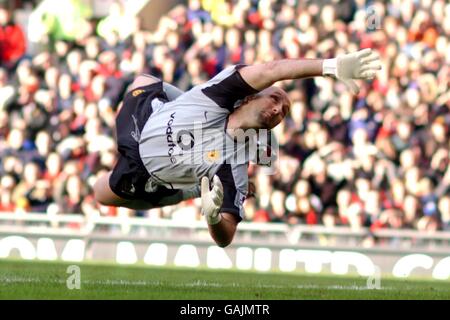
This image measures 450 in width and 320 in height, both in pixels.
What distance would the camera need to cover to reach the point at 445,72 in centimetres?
2073

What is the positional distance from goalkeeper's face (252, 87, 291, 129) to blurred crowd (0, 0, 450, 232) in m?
7.52

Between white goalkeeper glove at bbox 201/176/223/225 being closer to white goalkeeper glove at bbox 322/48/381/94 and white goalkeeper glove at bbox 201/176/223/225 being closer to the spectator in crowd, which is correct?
white goalkeeper glove at bbox 322/48/381/94

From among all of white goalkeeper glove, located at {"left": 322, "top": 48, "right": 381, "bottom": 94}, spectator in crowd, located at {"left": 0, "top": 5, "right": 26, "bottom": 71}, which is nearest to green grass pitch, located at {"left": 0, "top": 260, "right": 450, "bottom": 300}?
white goalkeeper glove, located at {"left": 322, "top": 48, "right": 381, "bottom": 94}

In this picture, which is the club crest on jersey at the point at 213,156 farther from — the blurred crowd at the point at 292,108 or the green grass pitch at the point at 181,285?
the blurred crowd at the point at 292,108

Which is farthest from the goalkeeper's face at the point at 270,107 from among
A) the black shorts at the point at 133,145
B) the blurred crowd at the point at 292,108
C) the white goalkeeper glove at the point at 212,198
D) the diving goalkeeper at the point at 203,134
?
the blurred crowd at the point at 292,108

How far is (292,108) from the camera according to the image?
2006cm

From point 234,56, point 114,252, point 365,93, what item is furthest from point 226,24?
point 114,252

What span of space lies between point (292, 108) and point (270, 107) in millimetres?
8520

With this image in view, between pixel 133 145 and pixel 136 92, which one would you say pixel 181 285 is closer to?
pixel 133 145

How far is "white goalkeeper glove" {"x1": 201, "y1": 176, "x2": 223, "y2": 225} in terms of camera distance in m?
11.0

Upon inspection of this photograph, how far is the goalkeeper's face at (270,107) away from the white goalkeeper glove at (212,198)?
2.70 feet

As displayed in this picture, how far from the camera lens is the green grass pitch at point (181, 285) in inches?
433

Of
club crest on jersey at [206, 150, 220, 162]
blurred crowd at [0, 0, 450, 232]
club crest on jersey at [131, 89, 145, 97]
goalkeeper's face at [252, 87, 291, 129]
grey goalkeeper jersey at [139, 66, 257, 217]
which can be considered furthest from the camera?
blurred crowd at [0, 0, 450, 232]

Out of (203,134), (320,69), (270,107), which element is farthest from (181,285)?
(320,69)
